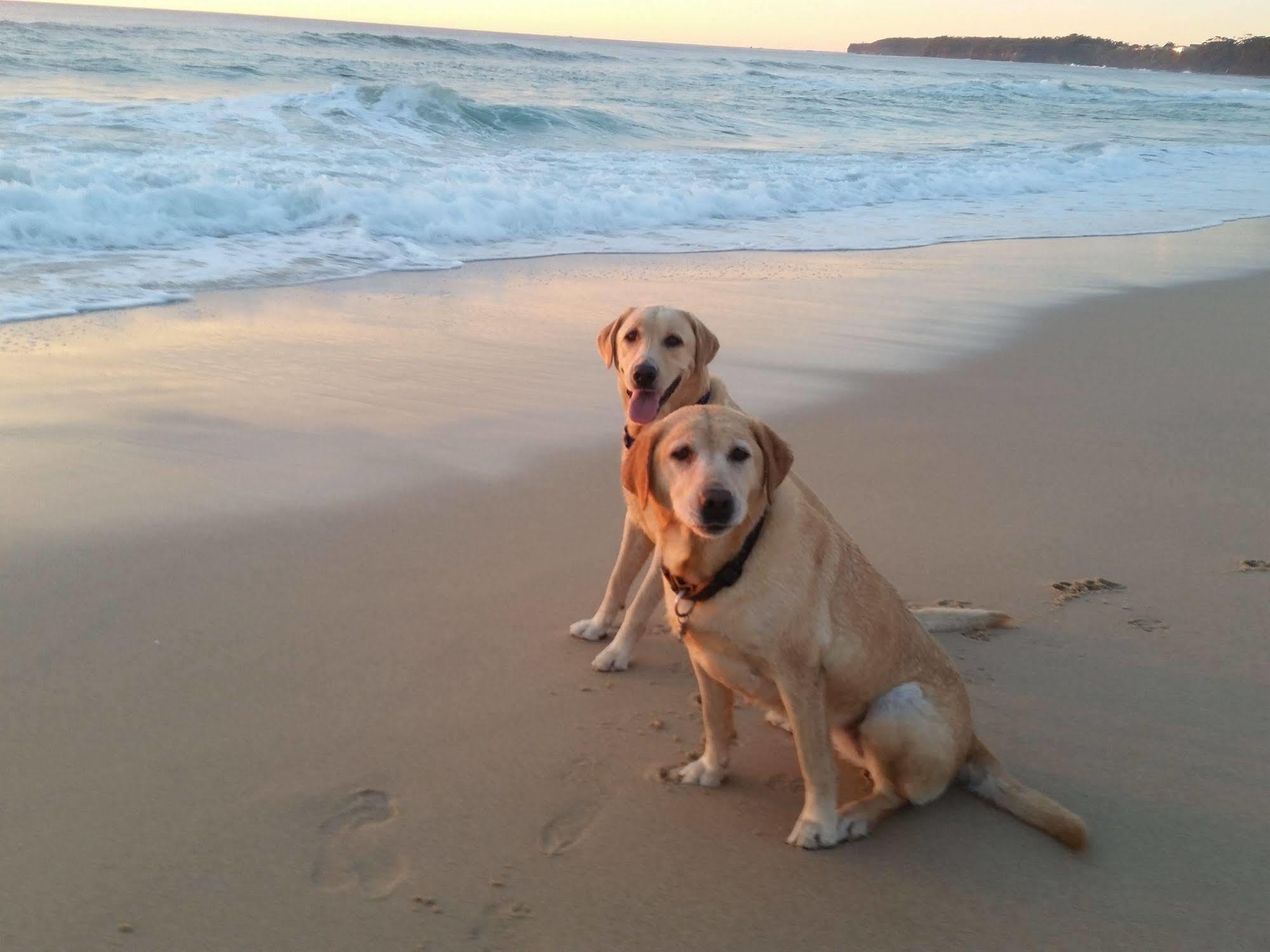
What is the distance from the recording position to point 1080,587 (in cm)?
491

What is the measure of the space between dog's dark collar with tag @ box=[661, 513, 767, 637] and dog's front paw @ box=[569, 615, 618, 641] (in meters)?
1.35

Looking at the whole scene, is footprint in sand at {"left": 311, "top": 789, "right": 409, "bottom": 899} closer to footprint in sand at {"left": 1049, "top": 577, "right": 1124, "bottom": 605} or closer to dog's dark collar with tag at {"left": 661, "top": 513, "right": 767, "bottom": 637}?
dog's dark collar with tag at {"left": 661, "top": 513, "right": 767, "bottom": 637}

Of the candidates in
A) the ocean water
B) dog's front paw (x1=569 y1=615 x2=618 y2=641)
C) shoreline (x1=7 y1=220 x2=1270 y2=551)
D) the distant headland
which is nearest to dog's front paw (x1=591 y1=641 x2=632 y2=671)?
dog's front paw (x1=569 y1=615 x2=618 y2=641)

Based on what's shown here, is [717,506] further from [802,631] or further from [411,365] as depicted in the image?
[411,365]

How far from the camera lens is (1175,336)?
9.45m

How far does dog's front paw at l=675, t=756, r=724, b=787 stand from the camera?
351cm

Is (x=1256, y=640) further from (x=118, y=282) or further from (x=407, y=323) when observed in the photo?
(x=118, y=282)

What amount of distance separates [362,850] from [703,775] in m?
1.06

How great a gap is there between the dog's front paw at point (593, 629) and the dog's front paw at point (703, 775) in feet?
3.54

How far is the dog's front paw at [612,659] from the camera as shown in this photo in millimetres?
4289

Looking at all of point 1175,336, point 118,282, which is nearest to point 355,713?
point 118,282

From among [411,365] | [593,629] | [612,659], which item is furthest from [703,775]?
[411,365]

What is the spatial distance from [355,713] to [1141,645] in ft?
9.66

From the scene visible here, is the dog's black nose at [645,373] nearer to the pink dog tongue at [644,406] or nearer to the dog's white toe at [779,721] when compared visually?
the pink dog tongue at [644,406]
